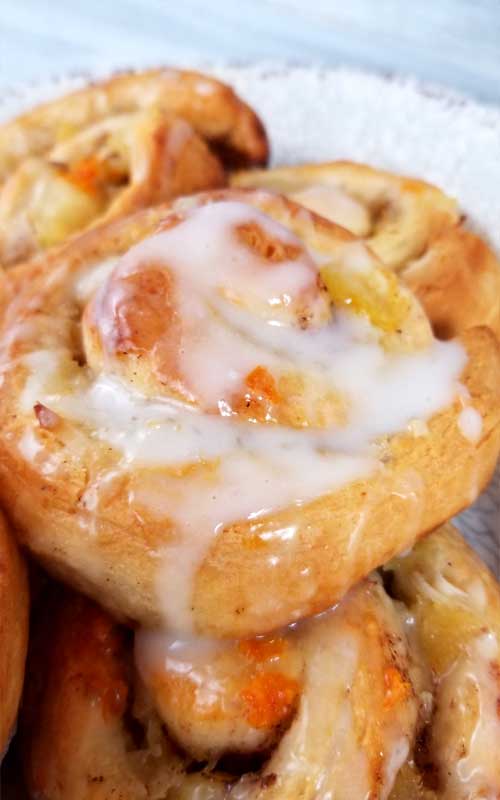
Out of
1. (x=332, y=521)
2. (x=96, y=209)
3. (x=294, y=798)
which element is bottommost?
(x=294, y=798)

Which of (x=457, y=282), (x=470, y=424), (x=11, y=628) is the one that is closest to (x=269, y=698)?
(x=11, y=628)

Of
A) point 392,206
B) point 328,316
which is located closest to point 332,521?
point 328,316

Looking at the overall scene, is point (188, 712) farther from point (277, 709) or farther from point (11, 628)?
point (11, 628)

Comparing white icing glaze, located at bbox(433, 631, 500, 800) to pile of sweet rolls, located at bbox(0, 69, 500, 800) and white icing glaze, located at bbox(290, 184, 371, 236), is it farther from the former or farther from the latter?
white icing glaze, located at bbox(290, 184, 371, 236)

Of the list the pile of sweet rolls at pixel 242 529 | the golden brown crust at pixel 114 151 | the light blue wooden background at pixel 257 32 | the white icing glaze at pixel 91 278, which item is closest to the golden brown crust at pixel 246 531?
the pile of sweet rolls at pixel 242 529

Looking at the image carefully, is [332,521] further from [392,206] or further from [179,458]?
[392,206]

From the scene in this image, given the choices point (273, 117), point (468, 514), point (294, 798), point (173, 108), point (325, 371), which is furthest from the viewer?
point (273, 117)

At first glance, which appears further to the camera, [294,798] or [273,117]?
[273,117]
